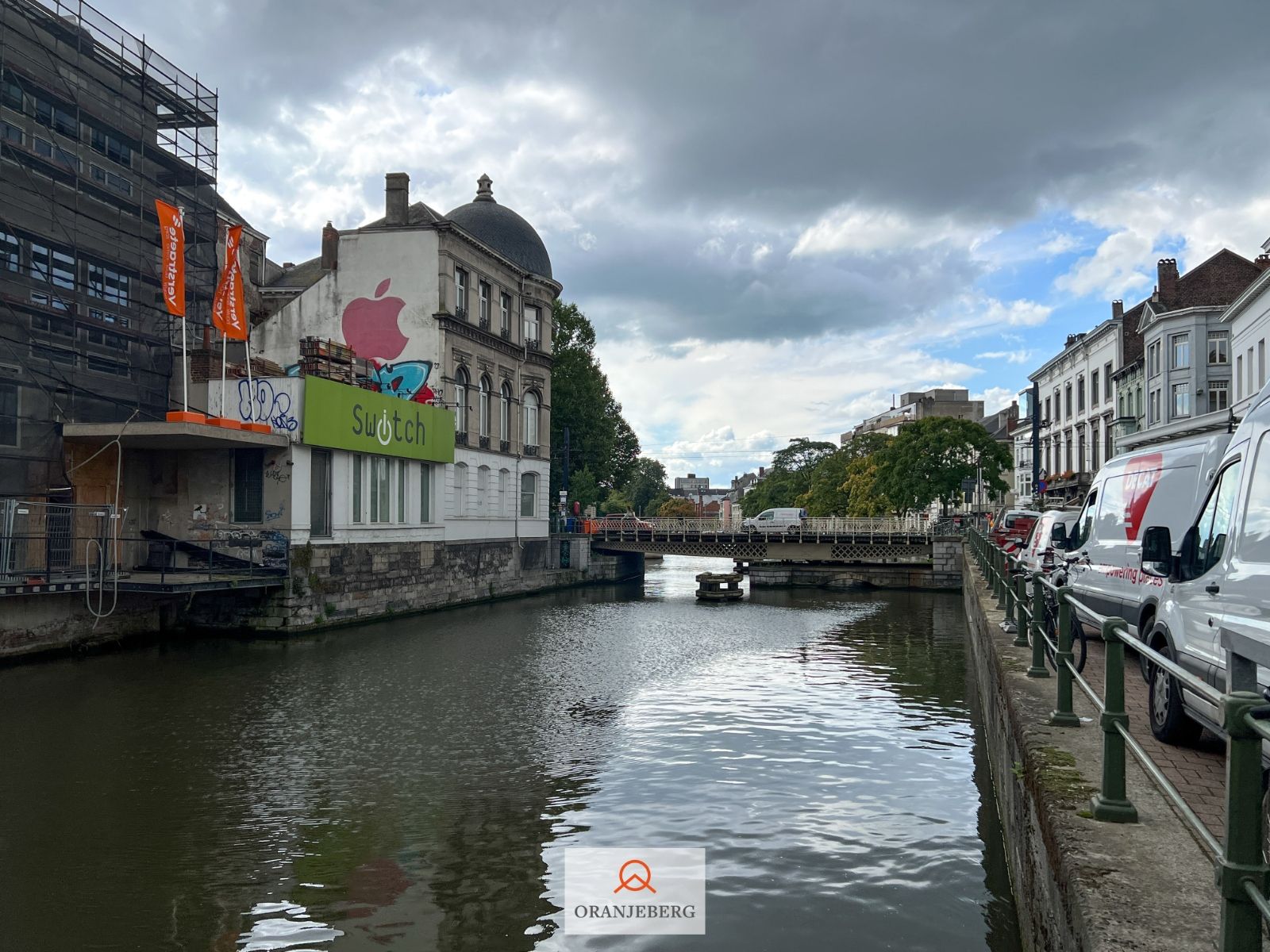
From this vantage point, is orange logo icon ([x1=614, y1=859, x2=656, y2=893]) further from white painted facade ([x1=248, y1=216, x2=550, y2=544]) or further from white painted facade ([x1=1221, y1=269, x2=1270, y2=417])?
white painted facade ([x1=1221, y1=269, x2=1270, y2=417])

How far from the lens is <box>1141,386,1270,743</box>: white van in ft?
18.5

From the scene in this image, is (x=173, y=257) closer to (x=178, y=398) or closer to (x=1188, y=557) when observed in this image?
(x=178, y=398)

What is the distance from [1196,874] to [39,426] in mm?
24768

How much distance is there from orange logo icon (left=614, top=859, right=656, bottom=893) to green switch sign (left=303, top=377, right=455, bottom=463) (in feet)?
63.9

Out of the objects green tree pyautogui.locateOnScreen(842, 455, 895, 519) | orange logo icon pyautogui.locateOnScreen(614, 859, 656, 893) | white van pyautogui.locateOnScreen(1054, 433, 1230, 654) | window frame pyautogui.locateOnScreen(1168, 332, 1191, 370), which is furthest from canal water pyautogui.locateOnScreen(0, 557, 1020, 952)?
green tree pyautogui.locateOnScreen(842, 455, 895, 519)

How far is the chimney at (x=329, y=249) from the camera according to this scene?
35.1 meters

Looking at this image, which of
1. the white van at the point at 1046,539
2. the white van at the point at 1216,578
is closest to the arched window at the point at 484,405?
the white van at the point at 1046,539

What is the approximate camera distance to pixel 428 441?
3247cm

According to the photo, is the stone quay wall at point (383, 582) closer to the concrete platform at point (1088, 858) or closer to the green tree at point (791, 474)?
the concrete platform at point (1088, 858)

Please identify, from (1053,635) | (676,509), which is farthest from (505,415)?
(676,509)

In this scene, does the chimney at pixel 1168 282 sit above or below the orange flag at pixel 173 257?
above

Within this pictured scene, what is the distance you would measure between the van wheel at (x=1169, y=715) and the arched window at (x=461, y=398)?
98.9ft

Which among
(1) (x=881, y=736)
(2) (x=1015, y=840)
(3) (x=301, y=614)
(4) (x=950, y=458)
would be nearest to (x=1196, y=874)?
(2) (x=1015, y=840)

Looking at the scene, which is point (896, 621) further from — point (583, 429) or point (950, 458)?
point (583, 429)
